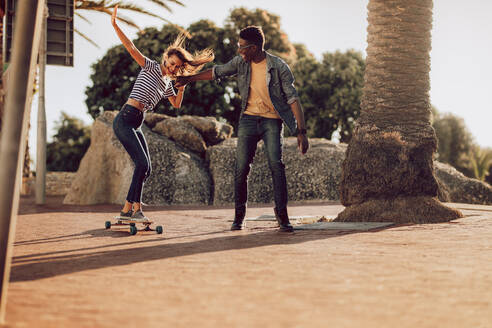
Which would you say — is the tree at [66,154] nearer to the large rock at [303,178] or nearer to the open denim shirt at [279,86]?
the large rock at [303,178]

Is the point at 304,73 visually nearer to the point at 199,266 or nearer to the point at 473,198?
the point at 473,198

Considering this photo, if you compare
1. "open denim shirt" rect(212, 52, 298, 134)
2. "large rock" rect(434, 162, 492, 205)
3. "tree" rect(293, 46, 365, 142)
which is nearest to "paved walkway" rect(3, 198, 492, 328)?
"open denim shirt" rect(212, 52, 298, 134)

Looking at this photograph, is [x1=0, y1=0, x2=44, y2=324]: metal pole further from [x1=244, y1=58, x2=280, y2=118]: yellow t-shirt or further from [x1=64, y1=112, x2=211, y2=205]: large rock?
[x1=64, y1=112, x2=211, y2=205]: large rock

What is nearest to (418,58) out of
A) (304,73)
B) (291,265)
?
(291,265)

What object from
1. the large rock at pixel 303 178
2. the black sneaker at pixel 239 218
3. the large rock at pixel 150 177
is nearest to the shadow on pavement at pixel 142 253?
the black sneaker at pixel 239 218

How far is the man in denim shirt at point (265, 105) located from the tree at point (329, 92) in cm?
2511

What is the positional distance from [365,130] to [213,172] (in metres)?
6.23

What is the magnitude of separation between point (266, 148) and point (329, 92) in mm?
25987

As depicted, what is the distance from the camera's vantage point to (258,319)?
2625 mm

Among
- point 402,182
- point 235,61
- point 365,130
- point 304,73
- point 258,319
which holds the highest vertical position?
point 304,73

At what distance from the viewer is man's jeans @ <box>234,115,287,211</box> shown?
6.46 metres

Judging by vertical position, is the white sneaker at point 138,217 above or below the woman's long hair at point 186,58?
below

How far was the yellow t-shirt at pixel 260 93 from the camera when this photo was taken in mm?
6488

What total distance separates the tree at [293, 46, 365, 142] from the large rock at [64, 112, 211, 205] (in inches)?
740
